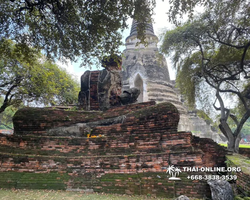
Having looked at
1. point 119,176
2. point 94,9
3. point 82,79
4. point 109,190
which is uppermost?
point 94,9

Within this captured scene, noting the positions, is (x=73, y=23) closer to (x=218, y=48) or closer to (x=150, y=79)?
(x=218, y=48)

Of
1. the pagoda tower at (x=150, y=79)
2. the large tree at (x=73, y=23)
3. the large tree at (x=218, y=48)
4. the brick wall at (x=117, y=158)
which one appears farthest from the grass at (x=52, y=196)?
the pagoda tower at (x=150, y=79)

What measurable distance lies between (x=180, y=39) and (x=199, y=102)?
15.8 ft

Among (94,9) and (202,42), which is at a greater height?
(202,42)

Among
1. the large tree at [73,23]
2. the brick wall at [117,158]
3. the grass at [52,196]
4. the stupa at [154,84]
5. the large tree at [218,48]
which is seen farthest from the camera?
the stupa at [154,84]

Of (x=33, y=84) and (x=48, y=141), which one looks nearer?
(x=48, y=141)

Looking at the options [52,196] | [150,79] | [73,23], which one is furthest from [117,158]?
[150,79]

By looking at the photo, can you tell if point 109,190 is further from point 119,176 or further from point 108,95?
point 108,95

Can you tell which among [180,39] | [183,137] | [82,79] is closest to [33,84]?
[82,79]

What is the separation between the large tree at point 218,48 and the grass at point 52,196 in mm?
6134

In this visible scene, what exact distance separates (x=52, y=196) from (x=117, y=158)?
1379 millimetres

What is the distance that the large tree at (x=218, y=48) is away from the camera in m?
7.07

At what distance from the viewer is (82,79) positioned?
793cm

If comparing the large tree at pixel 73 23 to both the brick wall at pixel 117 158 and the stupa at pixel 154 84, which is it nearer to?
the brick wall at pixel 117 158
